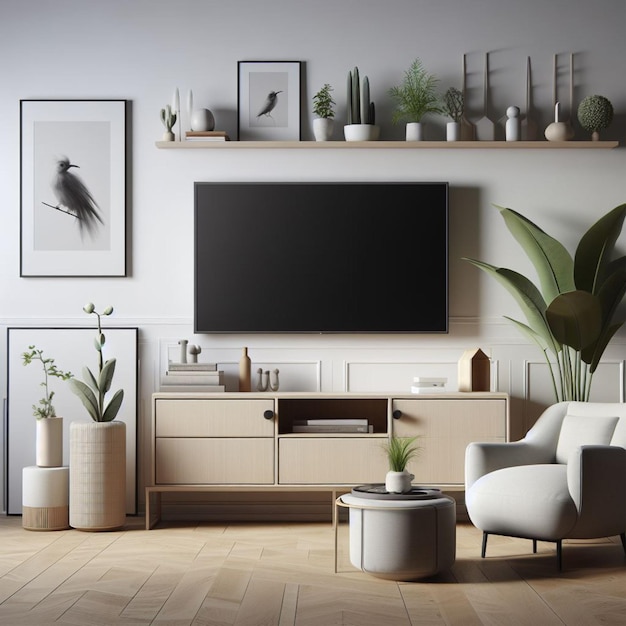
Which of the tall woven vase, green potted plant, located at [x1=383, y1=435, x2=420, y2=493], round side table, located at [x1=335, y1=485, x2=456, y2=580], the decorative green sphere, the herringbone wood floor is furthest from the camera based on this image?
the decorative green sphere

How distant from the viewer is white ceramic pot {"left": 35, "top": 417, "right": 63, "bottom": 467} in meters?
4.73

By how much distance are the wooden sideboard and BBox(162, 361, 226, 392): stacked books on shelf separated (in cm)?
9

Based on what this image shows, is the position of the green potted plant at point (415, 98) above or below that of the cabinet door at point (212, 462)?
above

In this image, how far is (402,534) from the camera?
3475 mm

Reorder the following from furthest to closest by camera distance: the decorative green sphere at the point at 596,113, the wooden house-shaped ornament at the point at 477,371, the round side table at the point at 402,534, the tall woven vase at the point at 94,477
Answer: the decorative green sphere at the point at 596,113, the wooden house-shaped ornament at the point at 477,371, the tall woven vase at the point at 94,477, the round side table at the point at 402,534

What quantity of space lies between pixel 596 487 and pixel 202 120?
2794 millimetres

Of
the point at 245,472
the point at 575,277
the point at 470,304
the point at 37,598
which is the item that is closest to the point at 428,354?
the point at 470,304

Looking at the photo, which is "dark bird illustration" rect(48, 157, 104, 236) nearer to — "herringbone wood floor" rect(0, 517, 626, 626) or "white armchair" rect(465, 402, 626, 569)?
"herringbone wood floor" rect(0, 517, 626, 626)

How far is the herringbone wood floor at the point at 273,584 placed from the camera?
3064mm

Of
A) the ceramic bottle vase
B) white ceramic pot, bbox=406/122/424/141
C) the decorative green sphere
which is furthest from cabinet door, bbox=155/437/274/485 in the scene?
the decorative green sphere

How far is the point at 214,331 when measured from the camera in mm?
5035

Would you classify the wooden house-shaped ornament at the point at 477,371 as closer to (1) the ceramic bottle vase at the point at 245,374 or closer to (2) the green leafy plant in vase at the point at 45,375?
(1) the ceramic bottle vase at the point at 245,374

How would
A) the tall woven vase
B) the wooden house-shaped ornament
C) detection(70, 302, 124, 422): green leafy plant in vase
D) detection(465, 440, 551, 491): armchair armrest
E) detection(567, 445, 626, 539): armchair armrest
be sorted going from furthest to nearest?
1. the wooden house-shaped ornament
2. detection(70, 302, 124, 422): green leafy plant in vase
3. the tall woven vase
4. detection(465, 440, 551, 491): armchair armrest
5. detection(567, 445, 626, 539): armchair armrest

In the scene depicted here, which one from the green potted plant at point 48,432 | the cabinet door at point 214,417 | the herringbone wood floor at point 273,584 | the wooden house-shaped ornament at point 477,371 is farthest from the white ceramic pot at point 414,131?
the green potted plant at point 48,432
